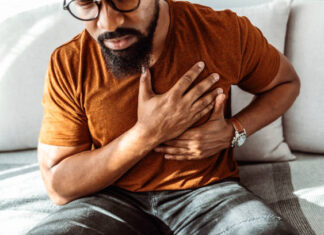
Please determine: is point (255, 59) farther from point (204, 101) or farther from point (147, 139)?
point (147, 139)

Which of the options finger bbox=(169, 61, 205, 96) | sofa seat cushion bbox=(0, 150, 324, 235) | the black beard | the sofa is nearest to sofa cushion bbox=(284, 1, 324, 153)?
the sofa

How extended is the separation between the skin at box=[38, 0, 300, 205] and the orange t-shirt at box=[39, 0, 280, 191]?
3 cm

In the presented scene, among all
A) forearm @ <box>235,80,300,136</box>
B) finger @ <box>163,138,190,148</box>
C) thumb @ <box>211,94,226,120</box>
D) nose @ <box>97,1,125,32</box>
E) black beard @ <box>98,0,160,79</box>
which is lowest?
finger @ <box>163,138,190,148</box>

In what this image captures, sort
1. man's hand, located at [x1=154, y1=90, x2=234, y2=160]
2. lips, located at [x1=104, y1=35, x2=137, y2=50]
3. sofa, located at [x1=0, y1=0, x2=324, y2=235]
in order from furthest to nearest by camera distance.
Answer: sofa, located at [x1=0, y1=0, x2=324, y2=235]
man's hand, located at [x1=154, y1=90, x2=234, y2=160]
lips, located at [x1=104, y1=35, x2=137, y2=50]

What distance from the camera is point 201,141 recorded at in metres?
1.03

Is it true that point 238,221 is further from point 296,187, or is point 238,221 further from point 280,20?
point 280,20

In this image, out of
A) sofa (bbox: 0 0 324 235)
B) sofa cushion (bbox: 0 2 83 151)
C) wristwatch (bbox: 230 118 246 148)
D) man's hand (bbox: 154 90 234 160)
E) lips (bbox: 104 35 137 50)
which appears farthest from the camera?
sofa cushion (bbox: 0 2 83 151)

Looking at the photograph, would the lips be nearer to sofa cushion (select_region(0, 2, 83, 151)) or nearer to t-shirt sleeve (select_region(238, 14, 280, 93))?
t-shirt sleeve (select_region(238, 14, 280, 93))

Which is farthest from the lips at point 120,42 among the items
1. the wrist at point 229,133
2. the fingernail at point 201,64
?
the wrist at point 229,133

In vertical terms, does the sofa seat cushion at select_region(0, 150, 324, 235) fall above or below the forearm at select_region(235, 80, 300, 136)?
below

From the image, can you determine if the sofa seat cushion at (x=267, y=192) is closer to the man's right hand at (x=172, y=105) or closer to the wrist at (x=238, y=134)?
the wrist at (x=238, y=134)

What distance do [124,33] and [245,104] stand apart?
2.18 ft

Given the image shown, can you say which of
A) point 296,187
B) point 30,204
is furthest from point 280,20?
point 30,204

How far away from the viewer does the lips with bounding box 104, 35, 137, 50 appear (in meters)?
0.92
